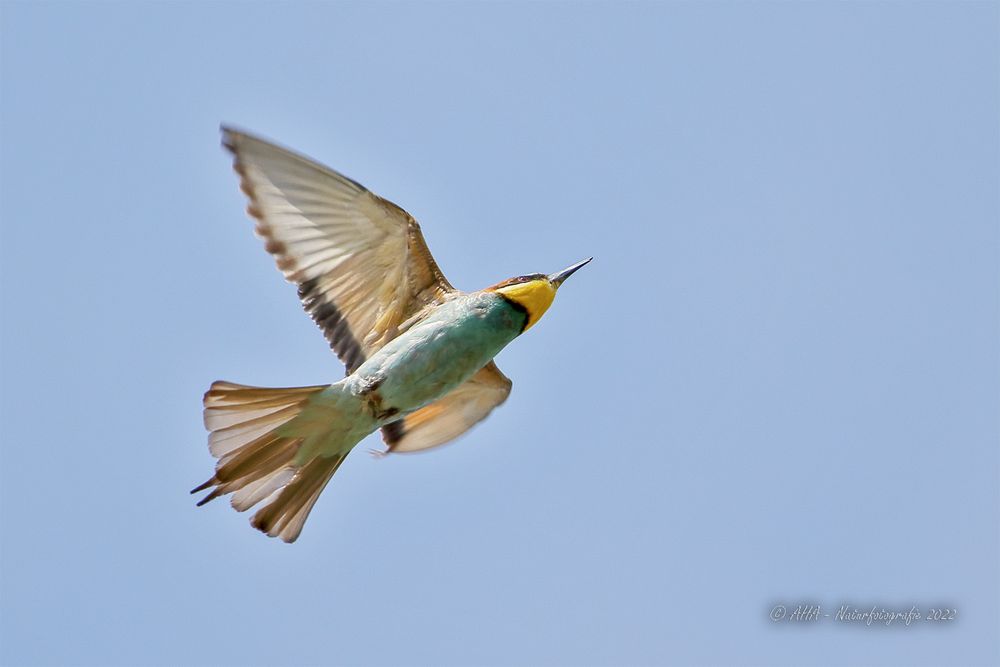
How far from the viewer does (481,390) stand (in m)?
7.34

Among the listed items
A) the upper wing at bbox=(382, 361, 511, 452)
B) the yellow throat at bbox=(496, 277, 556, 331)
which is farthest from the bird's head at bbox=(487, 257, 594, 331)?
the upper wing at bbox=(382, 361, 511, 452)

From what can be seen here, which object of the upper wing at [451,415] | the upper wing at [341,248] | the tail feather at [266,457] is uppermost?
the upper wing at [341,248]

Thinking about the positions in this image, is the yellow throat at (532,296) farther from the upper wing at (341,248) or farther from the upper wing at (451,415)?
the upper wing at (451,415)

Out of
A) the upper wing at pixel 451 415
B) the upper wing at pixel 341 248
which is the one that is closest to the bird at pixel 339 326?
the upper wing at pixel 341 248

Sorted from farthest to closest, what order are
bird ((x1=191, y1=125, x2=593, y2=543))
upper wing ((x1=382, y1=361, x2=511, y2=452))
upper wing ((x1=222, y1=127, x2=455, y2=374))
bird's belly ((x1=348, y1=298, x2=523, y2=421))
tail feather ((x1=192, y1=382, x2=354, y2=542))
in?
1. upper wing ((x1=382, y1=361, x2=511, y2=452))
2. upper wing ((x1=222, y1=127, x2=455, y2=374))
3. bird's belly ((x1=348, y1=298, x2=523, y2=421))
4. bird ((x1=191, y1=125, x2=593, y2=543))
5. tail feather ((x1=192, y1=382, x2=354, y2=542))

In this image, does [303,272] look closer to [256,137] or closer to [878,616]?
[256,137]

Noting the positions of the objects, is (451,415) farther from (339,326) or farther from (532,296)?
(532,296)

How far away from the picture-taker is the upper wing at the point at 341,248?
20.6 ft

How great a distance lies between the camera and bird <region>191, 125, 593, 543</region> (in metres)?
6.02

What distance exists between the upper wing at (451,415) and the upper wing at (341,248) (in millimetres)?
842

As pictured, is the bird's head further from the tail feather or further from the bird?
the tail feather

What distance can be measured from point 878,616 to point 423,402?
111 inches

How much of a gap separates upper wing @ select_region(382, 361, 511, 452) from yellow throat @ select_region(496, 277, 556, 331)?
0.83m

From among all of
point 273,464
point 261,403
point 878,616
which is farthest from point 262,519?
point 878,616
